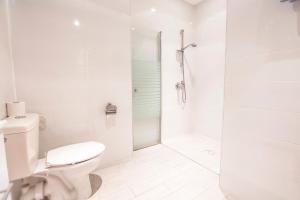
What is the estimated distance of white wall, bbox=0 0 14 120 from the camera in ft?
3.76

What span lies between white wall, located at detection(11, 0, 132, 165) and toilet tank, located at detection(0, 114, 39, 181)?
1.44 feet

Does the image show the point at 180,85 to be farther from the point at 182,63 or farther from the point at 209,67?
the point at 209,67

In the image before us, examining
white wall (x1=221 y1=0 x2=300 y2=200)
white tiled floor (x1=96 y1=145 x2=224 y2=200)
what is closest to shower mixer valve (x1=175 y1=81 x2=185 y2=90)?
white tiled floor (x1=96 y1=145 x2=224 y2=200)

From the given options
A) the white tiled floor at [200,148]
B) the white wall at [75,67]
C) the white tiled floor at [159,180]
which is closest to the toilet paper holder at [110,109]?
the white wall at [75,67]

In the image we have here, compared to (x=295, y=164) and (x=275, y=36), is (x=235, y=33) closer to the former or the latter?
(x=275, y=36)

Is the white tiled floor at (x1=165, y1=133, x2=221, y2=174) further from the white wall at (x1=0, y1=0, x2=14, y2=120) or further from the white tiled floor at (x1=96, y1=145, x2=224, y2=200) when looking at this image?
the white wall at (x1=0, y1=0, x2=14, y2=120)

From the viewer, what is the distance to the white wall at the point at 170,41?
235 cm

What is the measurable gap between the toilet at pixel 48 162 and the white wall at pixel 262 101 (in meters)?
1.26

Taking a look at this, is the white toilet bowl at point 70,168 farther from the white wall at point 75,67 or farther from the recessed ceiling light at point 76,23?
the recessed ceiling light at point 76,23

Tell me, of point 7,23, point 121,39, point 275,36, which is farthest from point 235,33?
point 7,23

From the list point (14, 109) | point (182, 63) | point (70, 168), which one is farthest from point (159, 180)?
point (182, 63)

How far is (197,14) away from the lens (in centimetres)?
294

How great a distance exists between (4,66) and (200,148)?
2.57 m

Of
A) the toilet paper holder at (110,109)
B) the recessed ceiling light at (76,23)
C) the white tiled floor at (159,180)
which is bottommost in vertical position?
the white tiled floor at (159,180)
